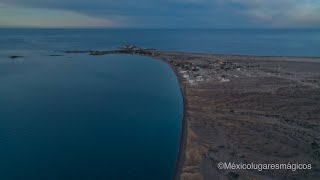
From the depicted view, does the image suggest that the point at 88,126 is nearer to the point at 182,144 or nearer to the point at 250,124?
the point at 182,144

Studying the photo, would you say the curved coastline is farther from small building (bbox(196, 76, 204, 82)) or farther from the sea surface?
small building (bbox(196, 76, 204, 82))

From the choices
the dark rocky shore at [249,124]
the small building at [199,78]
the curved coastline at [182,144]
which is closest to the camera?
the curved coastline at [182,144]

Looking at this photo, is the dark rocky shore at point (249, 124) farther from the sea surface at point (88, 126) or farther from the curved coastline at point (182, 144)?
the sea surface at point (88, 126)

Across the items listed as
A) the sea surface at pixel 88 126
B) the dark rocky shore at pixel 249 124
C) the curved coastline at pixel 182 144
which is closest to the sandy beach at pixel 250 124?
the dark rocky shore at pixel 249 124

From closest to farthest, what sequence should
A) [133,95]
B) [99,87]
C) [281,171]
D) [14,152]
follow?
[281,171]
[14,152]
[133,95]
[99,87]

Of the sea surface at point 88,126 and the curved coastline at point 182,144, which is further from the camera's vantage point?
the sea surface at point 88,126

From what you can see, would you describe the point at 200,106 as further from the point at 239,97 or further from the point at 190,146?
the point at 190,146

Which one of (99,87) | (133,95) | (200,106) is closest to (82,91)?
(99,87)
